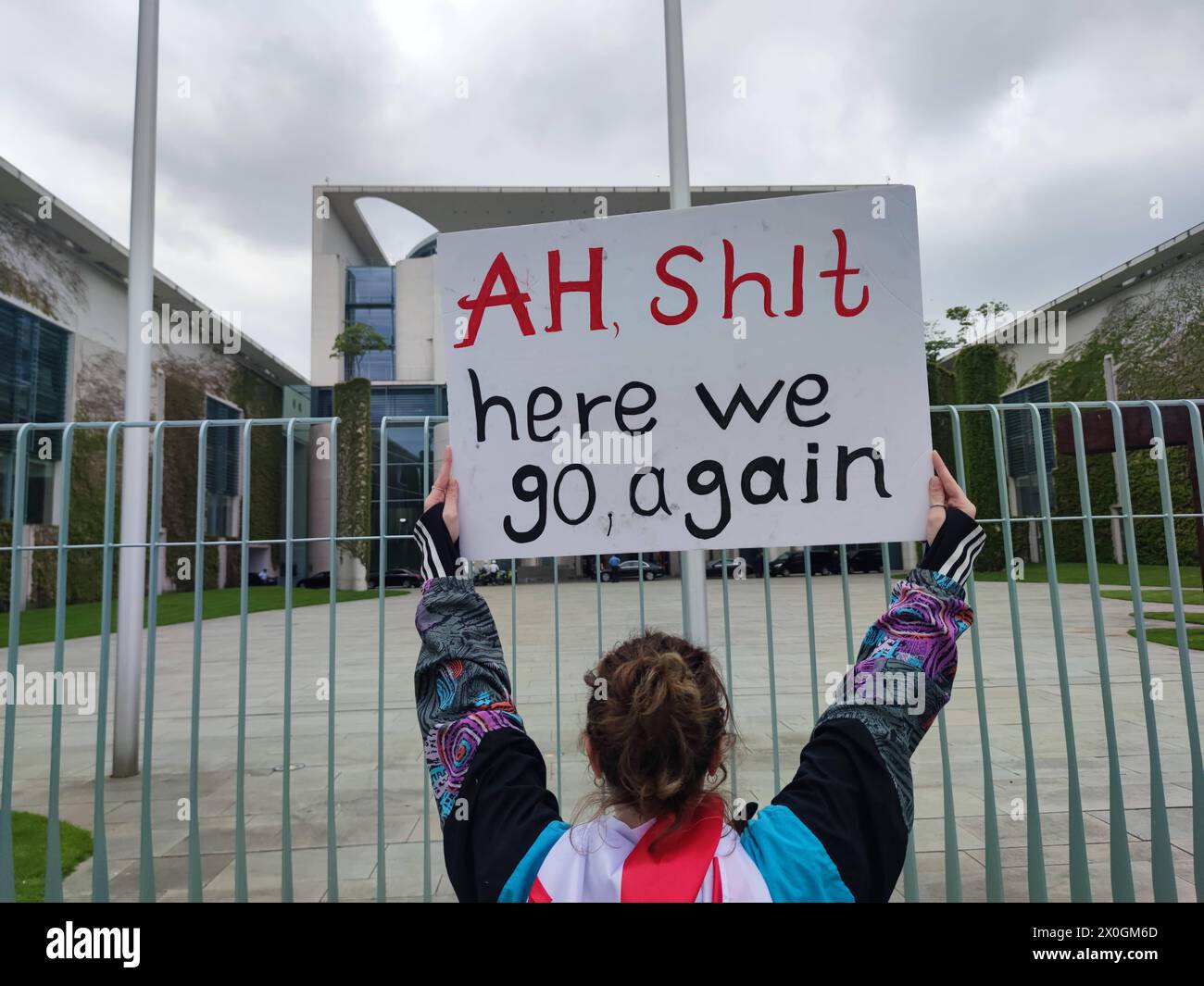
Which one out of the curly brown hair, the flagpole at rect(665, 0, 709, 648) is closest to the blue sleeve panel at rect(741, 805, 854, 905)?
the curly brown hair

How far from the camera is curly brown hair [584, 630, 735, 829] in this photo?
1.03 meters

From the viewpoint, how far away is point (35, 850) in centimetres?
417

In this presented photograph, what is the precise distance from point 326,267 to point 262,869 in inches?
1537

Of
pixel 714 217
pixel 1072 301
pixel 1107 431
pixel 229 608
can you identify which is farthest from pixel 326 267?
pixel 714 217

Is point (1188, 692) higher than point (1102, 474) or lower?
lower

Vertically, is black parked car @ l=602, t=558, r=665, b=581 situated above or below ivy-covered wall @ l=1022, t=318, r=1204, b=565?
below

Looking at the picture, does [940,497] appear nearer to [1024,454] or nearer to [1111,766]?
[1111,766]

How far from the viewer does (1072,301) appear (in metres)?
28.2

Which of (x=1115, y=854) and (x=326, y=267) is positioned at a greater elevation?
(x=326, y=267)

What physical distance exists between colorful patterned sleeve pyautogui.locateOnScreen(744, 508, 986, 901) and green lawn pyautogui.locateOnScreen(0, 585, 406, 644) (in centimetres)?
892

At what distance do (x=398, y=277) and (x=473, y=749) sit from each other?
42.0 meters

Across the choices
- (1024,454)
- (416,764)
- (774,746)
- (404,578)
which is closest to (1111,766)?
(774,746)

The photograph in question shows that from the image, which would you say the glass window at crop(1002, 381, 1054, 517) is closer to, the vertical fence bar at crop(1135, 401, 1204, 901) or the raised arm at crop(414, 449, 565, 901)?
the vertical fence bar at crop(1135, 401, 1204, 901)
